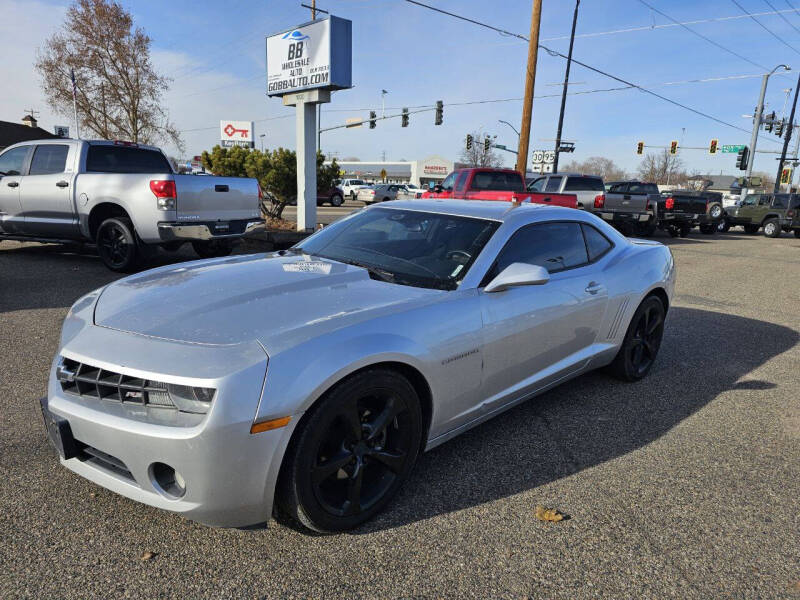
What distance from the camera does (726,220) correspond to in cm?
2391

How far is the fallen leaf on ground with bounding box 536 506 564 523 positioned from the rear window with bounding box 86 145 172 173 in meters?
7.87

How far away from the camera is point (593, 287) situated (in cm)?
369

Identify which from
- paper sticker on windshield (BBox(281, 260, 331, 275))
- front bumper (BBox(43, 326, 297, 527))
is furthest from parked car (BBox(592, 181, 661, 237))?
front bumper (BBox(43, 326, 297, 527))

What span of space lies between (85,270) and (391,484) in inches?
279

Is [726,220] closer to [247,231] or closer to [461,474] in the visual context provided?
[247,231]

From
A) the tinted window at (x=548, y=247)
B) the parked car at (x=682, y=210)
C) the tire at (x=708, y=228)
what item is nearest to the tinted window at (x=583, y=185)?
the parked car at (x=682, y=210)

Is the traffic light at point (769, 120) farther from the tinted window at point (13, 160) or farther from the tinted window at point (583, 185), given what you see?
the tinted window at point (13, 160)

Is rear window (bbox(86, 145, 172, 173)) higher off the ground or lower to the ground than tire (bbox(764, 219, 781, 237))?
higher

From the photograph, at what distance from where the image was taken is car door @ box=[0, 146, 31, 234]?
814 centimetres

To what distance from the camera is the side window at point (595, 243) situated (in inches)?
156

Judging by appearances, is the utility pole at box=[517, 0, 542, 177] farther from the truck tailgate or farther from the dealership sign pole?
the truck tailgate

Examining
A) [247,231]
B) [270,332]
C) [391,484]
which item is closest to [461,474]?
[391,484]

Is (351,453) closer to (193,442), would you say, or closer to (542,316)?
(193,442)

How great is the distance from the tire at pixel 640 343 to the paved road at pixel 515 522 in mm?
218
